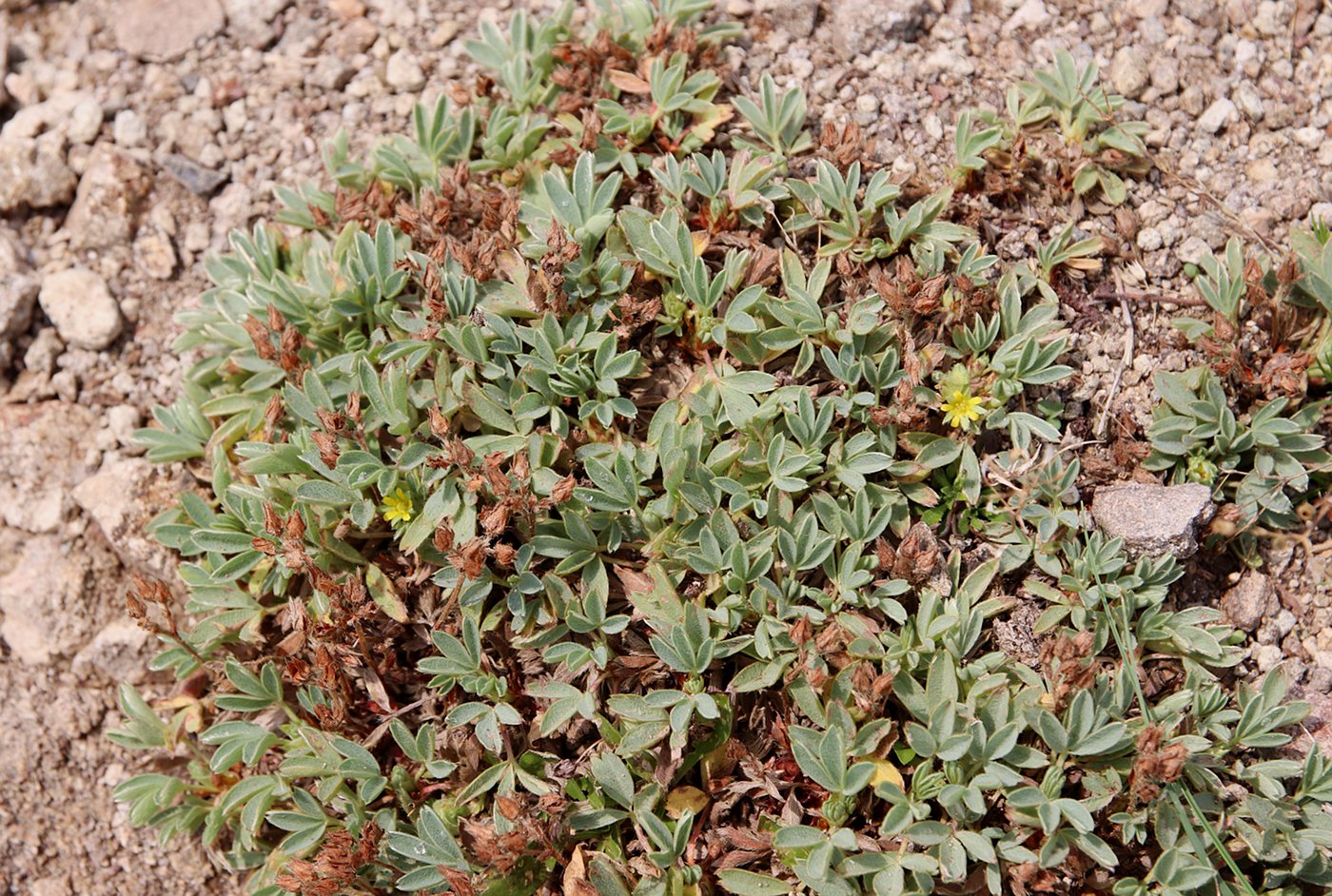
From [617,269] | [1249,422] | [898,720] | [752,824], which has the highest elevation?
[617,269]

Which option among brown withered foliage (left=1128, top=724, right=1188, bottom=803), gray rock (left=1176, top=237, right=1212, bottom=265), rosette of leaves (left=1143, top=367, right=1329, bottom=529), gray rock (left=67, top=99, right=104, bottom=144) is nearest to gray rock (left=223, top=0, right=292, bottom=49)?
gray rock (left=67, top=99, right=104, bottom=144)

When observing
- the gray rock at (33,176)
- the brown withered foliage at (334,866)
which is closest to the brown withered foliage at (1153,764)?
the brown withered foliage at (334,866)

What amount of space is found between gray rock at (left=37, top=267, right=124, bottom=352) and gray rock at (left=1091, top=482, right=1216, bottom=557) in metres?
4.30

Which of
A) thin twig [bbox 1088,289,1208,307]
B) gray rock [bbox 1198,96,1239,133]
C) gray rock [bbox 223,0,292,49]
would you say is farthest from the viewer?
gray rock [bbox 223,0,292,49]

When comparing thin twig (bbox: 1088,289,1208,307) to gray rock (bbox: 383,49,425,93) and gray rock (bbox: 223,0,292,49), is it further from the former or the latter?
gray rock (bbox: 223,0,292,49)

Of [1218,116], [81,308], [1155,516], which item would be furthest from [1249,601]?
[81,308]

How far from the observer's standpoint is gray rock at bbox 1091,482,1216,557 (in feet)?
11.9

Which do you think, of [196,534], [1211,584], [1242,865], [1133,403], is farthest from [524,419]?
[1242,865]

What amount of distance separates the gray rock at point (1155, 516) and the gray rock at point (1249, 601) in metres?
0.30

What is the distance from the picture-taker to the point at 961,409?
3750 mm

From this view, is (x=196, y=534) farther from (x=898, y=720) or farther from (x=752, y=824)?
(x=898, y=720)

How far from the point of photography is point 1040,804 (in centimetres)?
323

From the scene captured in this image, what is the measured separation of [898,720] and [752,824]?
611mm

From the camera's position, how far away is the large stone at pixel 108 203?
494cm
